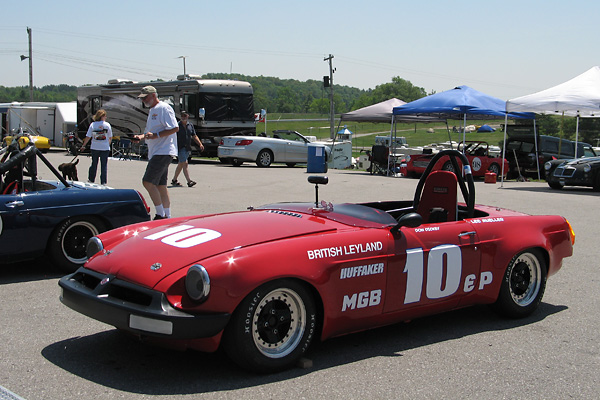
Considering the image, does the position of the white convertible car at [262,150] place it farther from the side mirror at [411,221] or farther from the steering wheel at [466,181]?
the side mirror at [411,221]

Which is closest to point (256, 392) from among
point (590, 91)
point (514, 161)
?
point (590, 91)

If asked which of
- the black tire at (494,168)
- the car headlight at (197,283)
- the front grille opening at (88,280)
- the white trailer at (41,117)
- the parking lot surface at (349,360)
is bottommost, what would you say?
the parking lot surface at (349,360)

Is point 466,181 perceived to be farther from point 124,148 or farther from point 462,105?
point 124,148

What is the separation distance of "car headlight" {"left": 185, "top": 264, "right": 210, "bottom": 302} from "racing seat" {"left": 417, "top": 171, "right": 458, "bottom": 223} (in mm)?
2263

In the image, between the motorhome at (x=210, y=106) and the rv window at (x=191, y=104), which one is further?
the rv window at (x=191, y=104)

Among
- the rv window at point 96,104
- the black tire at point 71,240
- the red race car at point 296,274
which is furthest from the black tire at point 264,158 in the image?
the red race car at point 296,274

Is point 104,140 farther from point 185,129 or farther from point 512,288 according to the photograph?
point 512,288

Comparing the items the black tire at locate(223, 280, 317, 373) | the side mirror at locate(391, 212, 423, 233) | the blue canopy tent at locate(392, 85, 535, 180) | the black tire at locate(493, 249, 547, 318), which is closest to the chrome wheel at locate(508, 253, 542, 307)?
the black tire at locate(493, 249, 547, 318)

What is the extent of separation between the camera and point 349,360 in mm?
3850

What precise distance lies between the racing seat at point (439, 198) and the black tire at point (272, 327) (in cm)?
173

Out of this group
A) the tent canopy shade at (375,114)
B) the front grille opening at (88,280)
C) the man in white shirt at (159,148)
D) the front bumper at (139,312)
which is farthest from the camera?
the tent canopy shade at (375,114)

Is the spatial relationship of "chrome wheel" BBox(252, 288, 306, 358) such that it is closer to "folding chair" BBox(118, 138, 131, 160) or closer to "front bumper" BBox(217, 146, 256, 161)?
"front bumper" BBox(217, 146, 256, 161)

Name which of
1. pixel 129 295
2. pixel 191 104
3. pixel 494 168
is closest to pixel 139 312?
pixel 129 295

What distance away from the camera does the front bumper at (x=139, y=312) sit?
3.25 meters
